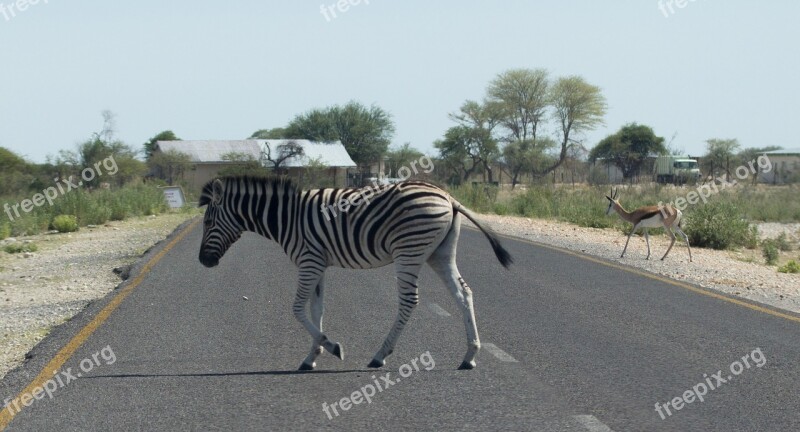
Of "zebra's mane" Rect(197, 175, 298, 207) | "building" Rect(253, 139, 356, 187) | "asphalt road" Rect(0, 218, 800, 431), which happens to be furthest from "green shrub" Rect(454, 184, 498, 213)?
"zebra's mane" Rect(197, 175, 298, 207)

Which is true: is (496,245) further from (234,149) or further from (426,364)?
(234,149)

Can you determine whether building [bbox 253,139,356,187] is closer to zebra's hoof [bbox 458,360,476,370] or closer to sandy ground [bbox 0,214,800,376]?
sandy ground [bbox 0,214,800,376]

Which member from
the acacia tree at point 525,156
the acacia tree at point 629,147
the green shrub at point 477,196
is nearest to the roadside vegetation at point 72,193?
the green shrub at point 477,196

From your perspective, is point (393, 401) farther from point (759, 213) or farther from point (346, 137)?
point (346, 137)

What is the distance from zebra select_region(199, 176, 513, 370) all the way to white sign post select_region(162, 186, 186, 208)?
3751cm

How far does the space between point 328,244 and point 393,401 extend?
191 cm

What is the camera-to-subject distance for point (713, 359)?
8578 mm

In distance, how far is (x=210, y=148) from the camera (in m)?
78.1

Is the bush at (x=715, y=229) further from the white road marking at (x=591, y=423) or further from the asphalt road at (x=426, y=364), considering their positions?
the white road marking at (x=591, y=423)

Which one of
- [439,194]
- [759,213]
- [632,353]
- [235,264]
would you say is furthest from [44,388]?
[759,213]

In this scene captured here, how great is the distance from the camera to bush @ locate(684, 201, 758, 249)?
2572 centimetres

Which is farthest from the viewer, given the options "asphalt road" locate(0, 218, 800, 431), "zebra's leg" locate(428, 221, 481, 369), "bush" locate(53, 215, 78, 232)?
"bush" locate(53, 215, 78, 232)

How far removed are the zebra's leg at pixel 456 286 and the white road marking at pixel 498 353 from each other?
0.34m

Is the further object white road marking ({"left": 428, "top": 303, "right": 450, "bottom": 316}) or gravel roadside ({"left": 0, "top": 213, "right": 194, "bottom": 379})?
white road marking ({"left": 428, "top": 303, "right": 450, "bottom": 316})
